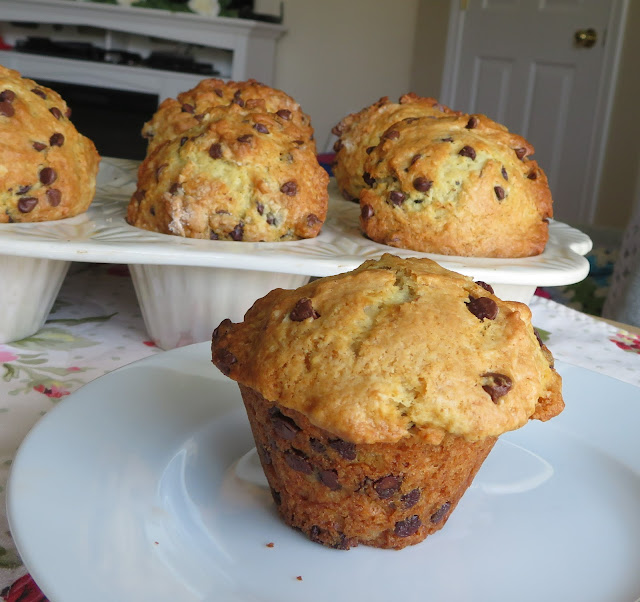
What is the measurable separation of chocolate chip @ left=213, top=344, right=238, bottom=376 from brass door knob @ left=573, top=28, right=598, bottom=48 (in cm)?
451

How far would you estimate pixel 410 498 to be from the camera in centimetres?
78

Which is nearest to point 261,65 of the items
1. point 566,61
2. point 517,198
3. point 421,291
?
point 566,61

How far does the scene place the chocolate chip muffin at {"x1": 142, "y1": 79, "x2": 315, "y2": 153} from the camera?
1.78 meters

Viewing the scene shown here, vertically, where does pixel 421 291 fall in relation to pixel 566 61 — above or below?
below

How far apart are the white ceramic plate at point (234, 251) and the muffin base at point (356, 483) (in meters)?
0.38

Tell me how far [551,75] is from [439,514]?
4703mm

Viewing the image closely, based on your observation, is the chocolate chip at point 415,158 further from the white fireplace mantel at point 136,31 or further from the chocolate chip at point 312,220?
the white fireplace mantel at point 136,31

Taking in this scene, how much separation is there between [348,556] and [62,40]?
6139 millimetres

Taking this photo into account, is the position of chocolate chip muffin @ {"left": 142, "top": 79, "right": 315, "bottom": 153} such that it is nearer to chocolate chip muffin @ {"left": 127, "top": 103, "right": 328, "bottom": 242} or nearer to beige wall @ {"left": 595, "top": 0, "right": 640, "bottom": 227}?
chocolate chip muffin @ {"left": 127, "top": 103, "right": 328, "bottom": 242}

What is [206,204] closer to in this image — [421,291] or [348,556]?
[421,291]

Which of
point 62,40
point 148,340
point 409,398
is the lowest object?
point 148,340

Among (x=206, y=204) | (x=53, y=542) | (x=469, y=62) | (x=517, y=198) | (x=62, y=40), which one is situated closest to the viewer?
(x=53, y=542)

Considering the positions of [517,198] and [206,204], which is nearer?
[206,204]

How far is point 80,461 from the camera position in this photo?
2.45 feet
